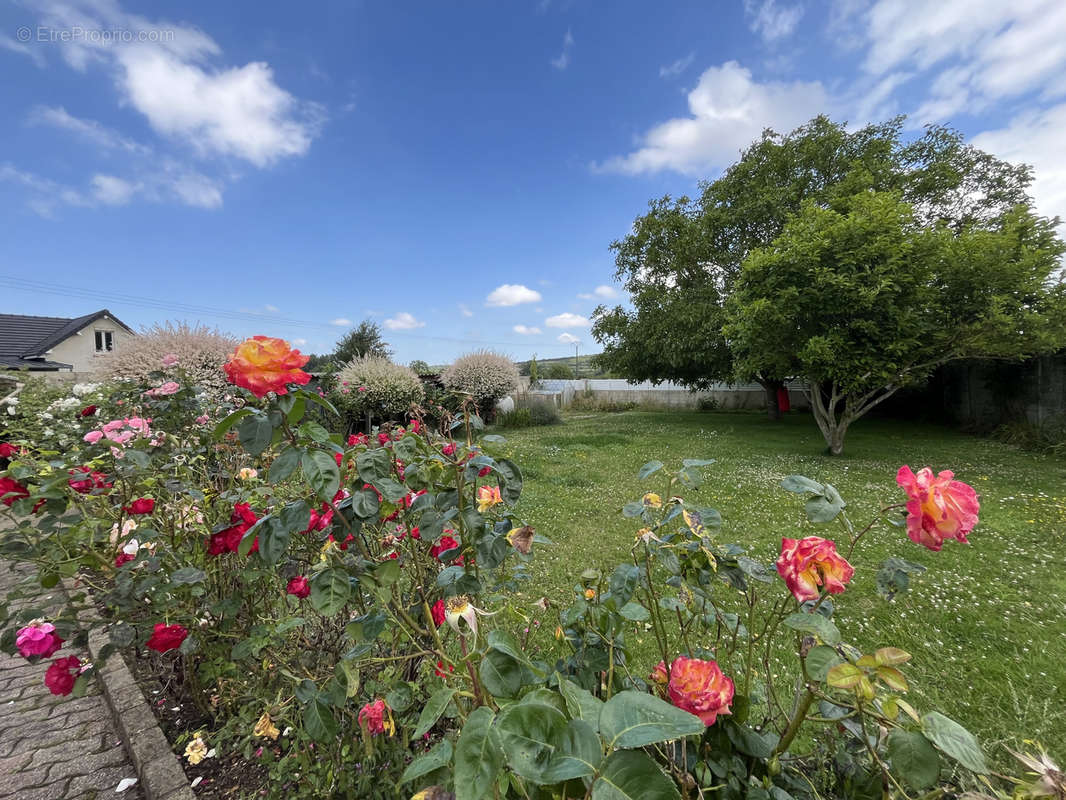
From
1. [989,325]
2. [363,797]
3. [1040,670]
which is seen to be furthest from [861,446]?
[363,797]

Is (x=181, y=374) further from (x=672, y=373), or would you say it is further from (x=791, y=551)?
(x=672, y=373)

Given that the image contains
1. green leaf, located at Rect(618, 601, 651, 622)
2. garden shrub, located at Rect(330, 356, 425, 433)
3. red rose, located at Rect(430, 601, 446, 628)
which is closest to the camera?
green leaf, located at Rect(618, 601, 651, 622)

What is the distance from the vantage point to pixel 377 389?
9008 mm

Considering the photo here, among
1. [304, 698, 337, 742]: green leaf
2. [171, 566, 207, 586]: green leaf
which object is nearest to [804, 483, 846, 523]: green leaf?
[304, 698, 337, 742]: green leaf

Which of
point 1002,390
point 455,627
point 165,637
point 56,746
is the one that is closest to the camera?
point 455,627

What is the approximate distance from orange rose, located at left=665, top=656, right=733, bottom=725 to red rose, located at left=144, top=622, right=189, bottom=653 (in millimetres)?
1373

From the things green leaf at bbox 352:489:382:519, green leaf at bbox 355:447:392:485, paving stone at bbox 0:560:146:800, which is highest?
green leaf at bbox 355:447:392:485

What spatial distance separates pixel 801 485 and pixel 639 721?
1.84 ft

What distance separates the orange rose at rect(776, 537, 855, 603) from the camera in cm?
67

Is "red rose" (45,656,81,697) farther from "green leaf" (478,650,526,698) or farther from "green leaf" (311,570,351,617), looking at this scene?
"green leaf" (478,650,526,698)

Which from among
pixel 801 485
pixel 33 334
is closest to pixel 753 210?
pixel 801 485

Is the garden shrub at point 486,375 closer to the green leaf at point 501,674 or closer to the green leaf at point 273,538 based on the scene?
the green leaf at point 273,538

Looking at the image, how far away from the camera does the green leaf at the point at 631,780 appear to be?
1.18 feet

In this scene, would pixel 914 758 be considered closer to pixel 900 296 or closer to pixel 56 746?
pixel 56 746
